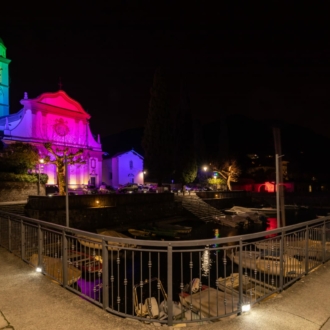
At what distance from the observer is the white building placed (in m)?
48.4

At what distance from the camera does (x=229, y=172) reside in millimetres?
52875

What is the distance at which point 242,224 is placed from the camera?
3045 cm

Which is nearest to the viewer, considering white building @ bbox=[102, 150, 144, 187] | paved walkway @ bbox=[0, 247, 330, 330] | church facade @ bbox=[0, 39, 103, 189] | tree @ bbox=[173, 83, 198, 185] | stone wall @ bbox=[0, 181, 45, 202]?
paved walkway @ bbox=[0, 247, 330, 330]

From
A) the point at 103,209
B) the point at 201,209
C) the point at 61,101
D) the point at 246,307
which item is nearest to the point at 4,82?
the point at 61,101

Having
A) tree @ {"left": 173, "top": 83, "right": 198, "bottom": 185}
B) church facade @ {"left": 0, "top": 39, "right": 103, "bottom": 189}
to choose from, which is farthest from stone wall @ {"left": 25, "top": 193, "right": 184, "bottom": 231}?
tree @ {"left": 173, "top": 83, "right": 198, "bottom": 185}

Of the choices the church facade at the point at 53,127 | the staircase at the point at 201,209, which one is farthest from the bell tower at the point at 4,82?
the staircase at the point at 201,209

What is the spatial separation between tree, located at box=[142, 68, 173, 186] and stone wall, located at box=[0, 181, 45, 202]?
59.1ft

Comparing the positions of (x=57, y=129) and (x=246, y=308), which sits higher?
(x=57, y=129)

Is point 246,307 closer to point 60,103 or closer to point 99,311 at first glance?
point 99,311

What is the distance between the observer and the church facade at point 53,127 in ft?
118

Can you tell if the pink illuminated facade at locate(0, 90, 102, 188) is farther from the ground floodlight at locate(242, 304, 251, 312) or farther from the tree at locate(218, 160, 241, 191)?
the ground floodlight at locate(242, 304, 251, 312)

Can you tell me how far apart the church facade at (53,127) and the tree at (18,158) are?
10.6 feet

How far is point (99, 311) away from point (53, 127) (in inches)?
1501

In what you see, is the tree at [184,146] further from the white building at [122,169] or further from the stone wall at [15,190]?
the stone wall at [15,190]
